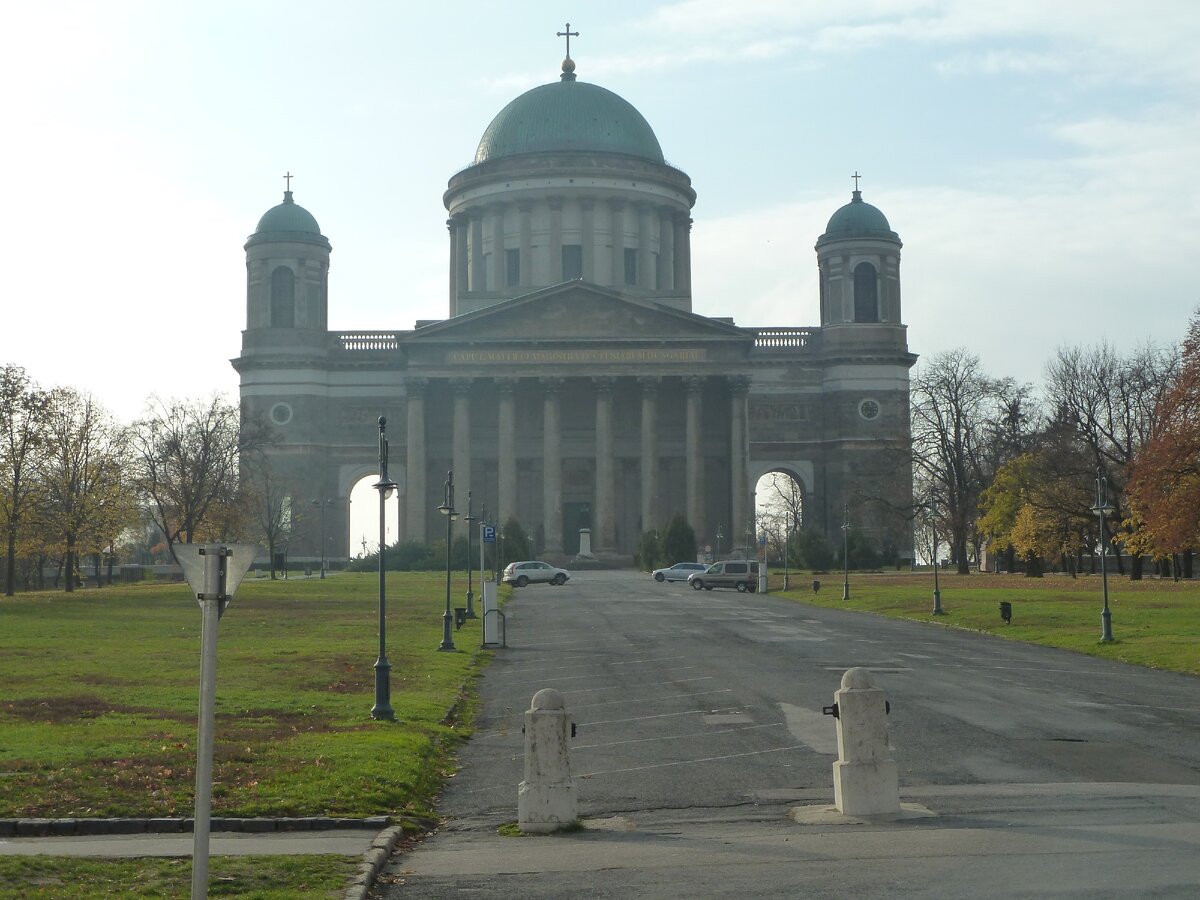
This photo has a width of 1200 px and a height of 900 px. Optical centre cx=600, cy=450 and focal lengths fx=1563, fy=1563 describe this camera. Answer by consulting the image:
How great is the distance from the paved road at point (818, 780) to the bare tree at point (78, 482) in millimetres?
35100

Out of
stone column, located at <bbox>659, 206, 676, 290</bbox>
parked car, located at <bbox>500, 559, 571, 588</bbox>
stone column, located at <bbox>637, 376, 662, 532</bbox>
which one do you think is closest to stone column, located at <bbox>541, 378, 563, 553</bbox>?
stone column, located at <bbox>637, 376, 662, 532</bbox>

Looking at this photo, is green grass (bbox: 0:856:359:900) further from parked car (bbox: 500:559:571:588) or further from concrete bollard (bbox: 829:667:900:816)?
parked car (bbox: 500:559:571:588)

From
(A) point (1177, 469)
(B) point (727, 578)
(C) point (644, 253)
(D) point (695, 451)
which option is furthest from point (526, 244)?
(A) point (1177, 469)

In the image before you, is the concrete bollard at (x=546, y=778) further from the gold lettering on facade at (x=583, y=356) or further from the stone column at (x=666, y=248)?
the stone column at (x=666, y=248)

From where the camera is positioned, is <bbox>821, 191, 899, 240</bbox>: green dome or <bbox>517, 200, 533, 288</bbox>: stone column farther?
<bbox>517, 200, 533, 288</bbox>: stone column

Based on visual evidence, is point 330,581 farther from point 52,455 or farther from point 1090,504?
point 1090,504

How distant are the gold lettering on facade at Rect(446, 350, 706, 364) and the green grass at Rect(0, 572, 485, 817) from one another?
6163cm

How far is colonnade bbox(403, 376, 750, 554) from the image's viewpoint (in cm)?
10575

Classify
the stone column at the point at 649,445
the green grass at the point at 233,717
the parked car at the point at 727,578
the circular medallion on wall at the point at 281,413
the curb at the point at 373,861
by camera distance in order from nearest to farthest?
the curb at the point at 373,861, the green grass at the point at 233,717, the parked car at the point at 727,578, the stone column at the point at 649,445, the circular medallion on wall at the point at 281,413

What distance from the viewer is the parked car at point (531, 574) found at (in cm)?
7744

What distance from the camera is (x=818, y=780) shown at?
1775 cm

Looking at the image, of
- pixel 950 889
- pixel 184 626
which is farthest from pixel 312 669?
pixel 950 889

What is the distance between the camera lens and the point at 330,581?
76.9 m

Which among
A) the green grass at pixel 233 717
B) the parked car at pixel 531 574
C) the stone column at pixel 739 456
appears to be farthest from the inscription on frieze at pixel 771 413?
the green grass at pixel 233 717
